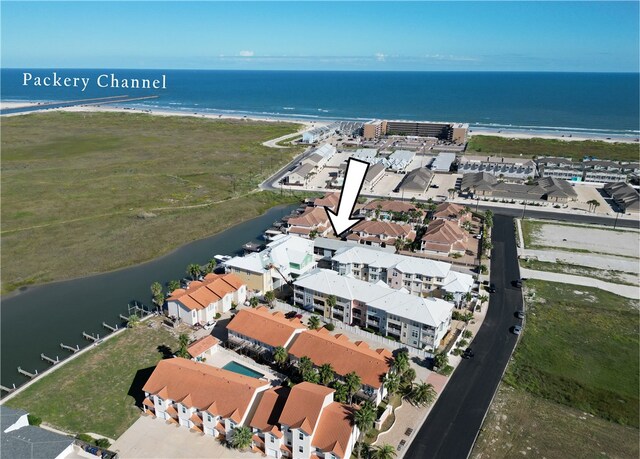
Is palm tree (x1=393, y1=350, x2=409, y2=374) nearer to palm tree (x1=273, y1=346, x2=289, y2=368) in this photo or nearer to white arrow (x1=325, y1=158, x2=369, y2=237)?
palm tree (x1=273, y1=346, x2=289, y2=368)

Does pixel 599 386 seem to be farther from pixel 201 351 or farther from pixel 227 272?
pixel 227 272

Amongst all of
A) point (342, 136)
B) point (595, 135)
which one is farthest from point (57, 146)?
point (595, 135)

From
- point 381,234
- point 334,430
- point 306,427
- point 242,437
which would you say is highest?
point 381,234

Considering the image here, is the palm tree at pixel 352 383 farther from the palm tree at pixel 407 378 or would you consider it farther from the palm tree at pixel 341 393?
the palm tree at pixel 407 378

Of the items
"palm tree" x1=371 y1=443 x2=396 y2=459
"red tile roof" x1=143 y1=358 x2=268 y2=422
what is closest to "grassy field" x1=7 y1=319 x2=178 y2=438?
"red tile roof" x1=143 y1=358 x2=268 y2=422

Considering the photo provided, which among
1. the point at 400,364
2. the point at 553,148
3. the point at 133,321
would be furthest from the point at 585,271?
the point at 553,148

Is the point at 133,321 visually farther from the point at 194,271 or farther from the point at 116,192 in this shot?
the point at 116,192
